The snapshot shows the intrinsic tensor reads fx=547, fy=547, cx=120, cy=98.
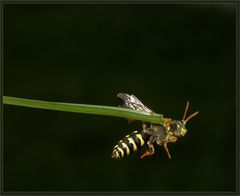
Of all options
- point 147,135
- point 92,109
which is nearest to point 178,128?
point 147,135

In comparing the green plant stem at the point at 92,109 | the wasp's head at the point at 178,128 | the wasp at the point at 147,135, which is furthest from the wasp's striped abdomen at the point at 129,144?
the green plant stem at the point at 92,109

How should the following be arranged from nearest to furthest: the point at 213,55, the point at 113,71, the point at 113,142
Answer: the point at 113,142 → the point at 113,71 → the point at 213,55

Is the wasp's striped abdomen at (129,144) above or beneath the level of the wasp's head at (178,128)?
beneath

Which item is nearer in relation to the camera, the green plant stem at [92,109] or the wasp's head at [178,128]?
the green plant stem at [92,109]

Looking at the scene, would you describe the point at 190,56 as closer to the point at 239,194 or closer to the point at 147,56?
the point at 147,56

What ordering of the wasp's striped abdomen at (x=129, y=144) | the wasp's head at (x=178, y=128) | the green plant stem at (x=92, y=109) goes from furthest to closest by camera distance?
the wasp's head at (x=178, y=128)
the wasp's striped abdomen at (x=129, y=144)
the green plant stem at (x=92, y=109)

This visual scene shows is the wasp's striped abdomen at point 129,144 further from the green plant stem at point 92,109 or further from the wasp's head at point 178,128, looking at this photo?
the green plant stem at point 92,109

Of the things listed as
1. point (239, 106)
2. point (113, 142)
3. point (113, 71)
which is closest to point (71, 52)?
point (113, 71)

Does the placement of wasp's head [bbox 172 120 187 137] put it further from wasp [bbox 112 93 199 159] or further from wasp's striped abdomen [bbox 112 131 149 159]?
wasp's striped abdomen [bbox 112 131 149 159]
